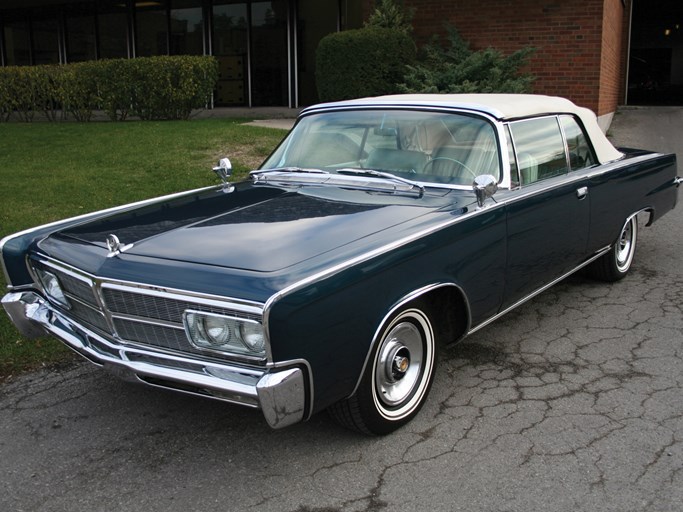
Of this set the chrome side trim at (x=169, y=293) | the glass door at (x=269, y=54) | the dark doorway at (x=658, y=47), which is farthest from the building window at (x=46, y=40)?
the dark doorway at (x=658, y=47)

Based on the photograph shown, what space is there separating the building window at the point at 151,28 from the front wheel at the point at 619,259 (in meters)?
16.6

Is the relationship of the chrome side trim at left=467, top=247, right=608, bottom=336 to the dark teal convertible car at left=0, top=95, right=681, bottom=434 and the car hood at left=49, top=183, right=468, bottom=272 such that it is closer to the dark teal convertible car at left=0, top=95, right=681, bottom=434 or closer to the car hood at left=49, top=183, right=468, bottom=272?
the dark teal convertible car at left=0, top=95, right=681, bottom=434

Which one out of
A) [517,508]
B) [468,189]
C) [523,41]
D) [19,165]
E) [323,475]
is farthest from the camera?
[523,41]

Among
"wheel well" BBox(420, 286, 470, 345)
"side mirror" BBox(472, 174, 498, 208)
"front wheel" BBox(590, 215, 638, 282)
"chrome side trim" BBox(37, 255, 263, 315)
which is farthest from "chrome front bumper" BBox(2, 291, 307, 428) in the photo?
"front wheel" BBox(590, 215, 638, 282)

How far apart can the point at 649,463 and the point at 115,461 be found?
7.68ft

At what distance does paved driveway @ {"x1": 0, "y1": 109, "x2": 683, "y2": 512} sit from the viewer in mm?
2842

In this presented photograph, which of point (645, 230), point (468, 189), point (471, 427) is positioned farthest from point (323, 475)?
point (645, 230)

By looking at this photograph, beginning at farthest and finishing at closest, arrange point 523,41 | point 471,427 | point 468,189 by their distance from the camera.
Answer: point 523,41 < point 468,189 < point 471,427

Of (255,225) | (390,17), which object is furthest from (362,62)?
(255,225)

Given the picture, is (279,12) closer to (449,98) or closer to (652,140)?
(652,140)

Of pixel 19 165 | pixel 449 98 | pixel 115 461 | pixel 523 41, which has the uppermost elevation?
pixel 523 41

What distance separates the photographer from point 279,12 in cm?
1834

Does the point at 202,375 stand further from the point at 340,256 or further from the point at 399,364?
the point at 399,364

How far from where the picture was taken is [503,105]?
4.36 metres
